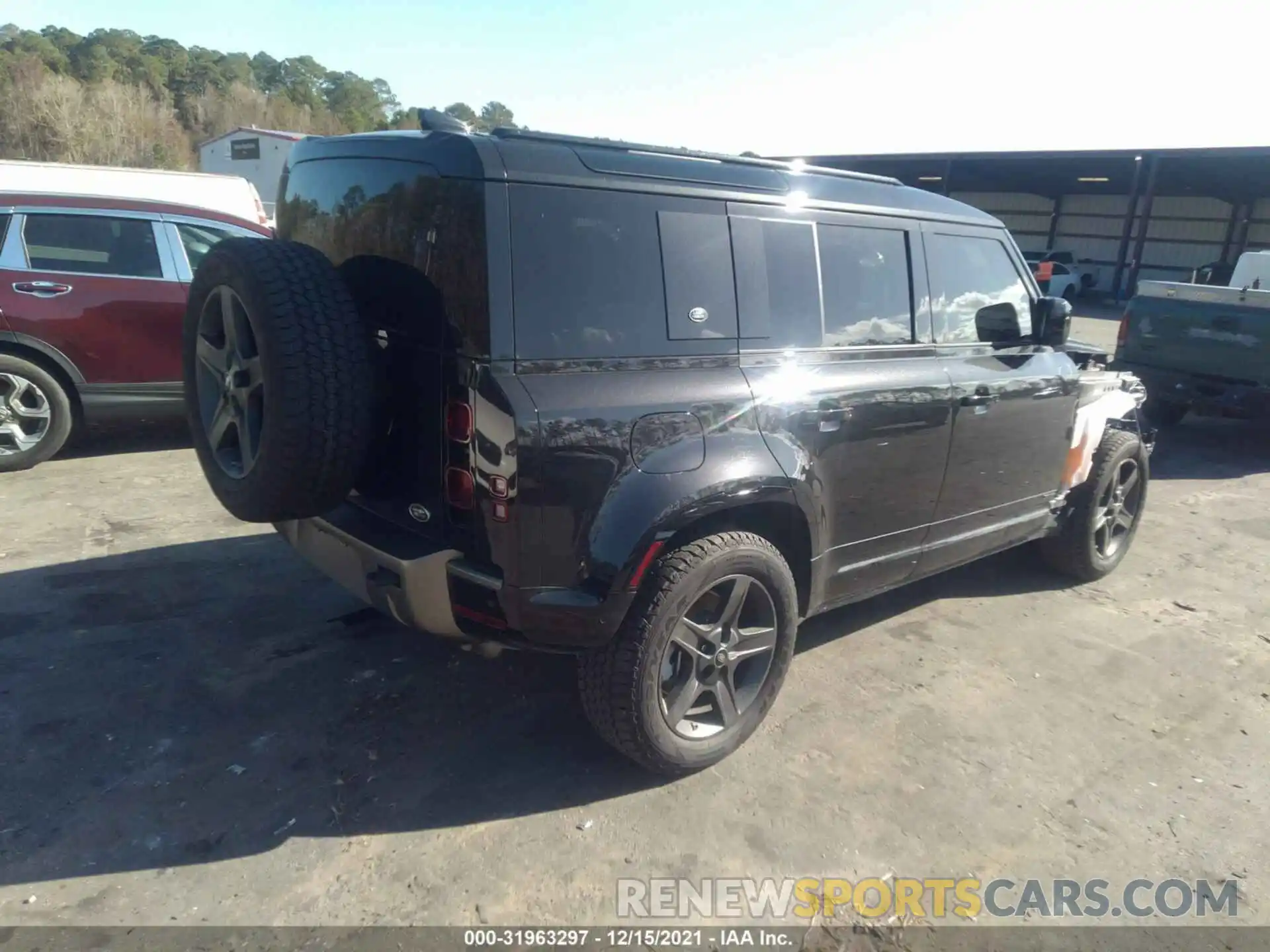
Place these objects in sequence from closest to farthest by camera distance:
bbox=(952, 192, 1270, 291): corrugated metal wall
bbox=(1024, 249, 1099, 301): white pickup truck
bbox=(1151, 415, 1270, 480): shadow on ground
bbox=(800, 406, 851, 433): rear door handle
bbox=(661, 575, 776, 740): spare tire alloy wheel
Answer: bbox=(661, 575, 776, 740): spare tire alloy wheel → bbox=(800, 406, 851, 433): rear door handle → bbox=(1151, 415, 1270, 480): shadow on ground → bbox=(1024, 249, 1099, 301): white pickup truck → bbox=(952, 192, 1270, 291): corrugated metal wall

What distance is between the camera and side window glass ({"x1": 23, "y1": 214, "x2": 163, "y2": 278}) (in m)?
6.11

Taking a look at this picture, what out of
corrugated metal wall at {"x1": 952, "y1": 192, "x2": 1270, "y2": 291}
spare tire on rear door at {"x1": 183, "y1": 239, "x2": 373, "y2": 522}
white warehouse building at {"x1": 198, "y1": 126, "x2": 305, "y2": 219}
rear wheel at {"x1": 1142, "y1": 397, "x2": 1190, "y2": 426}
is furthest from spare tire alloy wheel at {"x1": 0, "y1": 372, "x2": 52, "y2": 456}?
white warehouse building at {"x1": 198, "y1": 126, "x2": 305, "y2": 219}

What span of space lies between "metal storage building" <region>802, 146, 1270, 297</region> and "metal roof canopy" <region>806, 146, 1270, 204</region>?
0.15 ft

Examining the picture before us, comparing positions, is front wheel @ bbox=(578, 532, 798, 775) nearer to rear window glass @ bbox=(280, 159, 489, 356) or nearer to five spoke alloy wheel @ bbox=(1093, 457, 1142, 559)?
rear window glass @ bbox=(280, 159, 489, 356)

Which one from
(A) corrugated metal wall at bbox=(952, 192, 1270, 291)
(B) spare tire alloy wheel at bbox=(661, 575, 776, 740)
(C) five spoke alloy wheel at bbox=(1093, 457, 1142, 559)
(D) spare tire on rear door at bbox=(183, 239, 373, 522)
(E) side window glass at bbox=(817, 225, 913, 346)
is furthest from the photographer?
(A) corrugated metal wall at bbox=(952, 192, 1270, 291)

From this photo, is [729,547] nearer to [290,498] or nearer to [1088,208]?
[290,498]

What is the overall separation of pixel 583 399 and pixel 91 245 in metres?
5.49

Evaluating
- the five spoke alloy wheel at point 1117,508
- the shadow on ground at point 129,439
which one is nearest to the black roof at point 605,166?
the five spoke alloy wheel at point 1117,508

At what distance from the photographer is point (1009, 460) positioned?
4234 mm

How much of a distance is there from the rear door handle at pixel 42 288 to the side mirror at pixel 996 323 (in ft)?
19.6

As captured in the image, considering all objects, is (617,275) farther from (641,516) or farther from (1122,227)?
(1122,227)

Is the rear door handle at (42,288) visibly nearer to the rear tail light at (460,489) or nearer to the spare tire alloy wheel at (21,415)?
the spare tire alloy wheel at (21,415)

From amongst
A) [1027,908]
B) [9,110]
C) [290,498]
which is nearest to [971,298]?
[1027,908]

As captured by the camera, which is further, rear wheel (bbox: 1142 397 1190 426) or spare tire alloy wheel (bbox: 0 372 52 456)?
rear wheel (bbox: 1142 397 1190 426)
